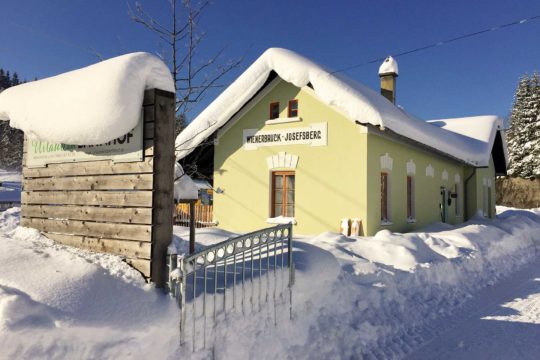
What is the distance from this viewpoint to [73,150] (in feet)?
16.1

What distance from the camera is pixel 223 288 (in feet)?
13.4

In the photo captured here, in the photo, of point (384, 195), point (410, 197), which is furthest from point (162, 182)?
point (410, 197)

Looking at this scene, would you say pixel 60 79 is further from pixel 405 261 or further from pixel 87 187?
pixel 405 261

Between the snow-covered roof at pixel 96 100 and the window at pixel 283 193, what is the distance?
27.1 ft

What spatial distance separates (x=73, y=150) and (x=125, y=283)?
1.89 meters

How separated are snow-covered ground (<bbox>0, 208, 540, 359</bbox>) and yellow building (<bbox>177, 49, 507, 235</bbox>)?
7.28ft

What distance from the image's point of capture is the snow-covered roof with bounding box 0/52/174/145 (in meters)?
4.00

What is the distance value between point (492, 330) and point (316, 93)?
6900mm

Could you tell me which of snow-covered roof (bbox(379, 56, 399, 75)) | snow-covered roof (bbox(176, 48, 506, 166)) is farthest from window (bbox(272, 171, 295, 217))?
snow-covered roof (bbox(379, 56, 399, 75))

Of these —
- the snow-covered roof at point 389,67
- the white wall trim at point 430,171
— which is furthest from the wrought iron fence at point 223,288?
the snow-covered roof at point 389,67

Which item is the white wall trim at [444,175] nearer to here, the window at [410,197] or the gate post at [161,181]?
the window at [410,197]

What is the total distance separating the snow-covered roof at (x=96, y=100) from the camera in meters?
4.00

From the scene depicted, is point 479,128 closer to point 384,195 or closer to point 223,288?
point 384,195

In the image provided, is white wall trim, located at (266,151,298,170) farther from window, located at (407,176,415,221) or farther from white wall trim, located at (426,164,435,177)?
white wall trim, located at (426,164,435,177)
